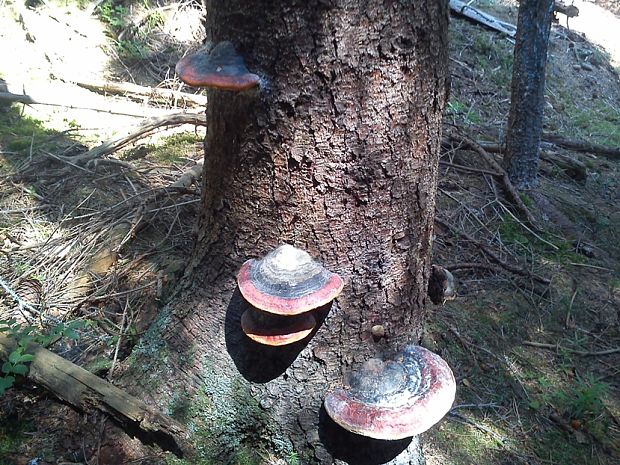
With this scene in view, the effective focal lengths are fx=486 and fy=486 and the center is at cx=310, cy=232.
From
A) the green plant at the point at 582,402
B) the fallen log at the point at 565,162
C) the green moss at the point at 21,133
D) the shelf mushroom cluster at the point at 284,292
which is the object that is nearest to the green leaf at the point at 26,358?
the shelf mushroom cluster at the point at 284,292

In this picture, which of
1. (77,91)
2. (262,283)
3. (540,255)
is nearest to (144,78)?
(77,91)

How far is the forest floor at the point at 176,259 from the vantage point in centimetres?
269

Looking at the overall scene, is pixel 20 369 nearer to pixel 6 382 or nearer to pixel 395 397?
pixel 6 382

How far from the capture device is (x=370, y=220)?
189 centimetres

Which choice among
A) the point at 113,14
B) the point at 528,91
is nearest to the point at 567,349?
the point at 528,91

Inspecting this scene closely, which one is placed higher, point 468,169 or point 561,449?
point 468,169

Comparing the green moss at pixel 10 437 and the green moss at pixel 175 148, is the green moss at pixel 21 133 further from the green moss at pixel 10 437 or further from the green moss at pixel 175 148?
the green moss at pixel 10 437

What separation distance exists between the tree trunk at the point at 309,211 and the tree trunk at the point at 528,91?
3.94 metres

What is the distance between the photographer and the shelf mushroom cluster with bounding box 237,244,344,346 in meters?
1.71

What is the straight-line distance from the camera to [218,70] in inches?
66.6

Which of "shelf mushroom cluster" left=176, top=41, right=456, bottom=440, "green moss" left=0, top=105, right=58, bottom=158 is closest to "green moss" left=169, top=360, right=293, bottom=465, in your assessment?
"shelf mushroom cluster" left=176, top=41, right=456, bottom=440

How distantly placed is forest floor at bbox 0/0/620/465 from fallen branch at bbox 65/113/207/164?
0.05 metres

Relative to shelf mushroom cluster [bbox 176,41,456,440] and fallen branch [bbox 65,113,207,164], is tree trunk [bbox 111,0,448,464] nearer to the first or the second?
shelf mushroom cluster [bbox 176,41,456,440]

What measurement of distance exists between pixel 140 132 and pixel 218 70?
3.18 metres
